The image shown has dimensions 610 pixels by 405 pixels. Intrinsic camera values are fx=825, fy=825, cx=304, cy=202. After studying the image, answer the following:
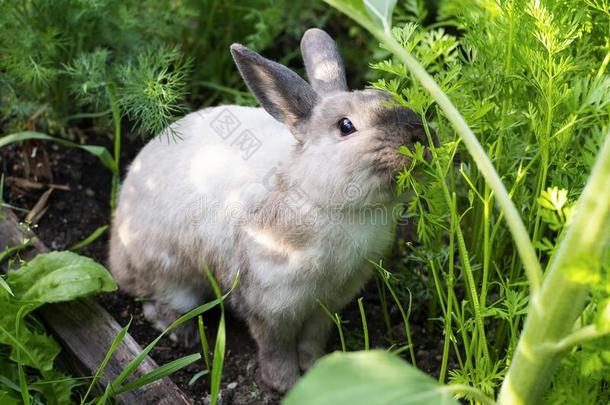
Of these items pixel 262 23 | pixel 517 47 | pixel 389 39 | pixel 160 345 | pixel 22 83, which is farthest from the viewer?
pixel 262 23

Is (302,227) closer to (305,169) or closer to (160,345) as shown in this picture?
(305,169)

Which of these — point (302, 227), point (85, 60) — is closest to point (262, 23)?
point (85, 60)

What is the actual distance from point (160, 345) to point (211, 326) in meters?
0.24

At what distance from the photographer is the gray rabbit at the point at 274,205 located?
266 cm

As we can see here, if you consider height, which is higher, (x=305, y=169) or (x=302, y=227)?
(x=305, y=169)

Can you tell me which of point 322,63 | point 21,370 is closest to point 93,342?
point 21,370

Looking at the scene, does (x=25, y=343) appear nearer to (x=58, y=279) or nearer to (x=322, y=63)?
(x=58, y=279)

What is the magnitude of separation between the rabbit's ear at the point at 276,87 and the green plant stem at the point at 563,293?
1.15 m

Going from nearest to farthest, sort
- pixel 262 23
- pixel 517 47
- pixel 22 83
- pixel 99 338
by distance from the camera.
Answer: pixel 517 47 → pixel 99 338 → pixel 22 83 → pixel 262 23

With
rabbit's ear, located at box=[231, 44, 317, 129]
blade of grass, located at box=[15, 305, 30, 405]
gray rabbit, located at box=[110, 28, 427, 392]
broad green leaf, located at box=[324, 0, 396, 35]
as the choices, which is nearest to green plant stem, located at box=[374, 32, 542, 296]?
broad green leaf, located at box=[324, 0, 396, 35]

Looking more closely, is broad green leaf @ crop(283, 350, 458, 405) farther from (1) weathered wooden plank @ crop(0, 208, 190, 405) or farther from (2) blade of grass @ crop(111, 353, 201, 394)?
(1) weathered wooden plank @ crop(0, 208, 190, 405)

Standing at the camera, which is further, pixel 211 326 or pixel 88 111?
pixel 88 111

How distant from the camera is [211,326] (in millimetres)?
3463

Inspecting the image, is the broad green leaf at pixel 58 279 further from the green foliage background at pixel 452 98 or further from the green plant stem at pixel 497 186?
the green plant stem at pixel 497 186
